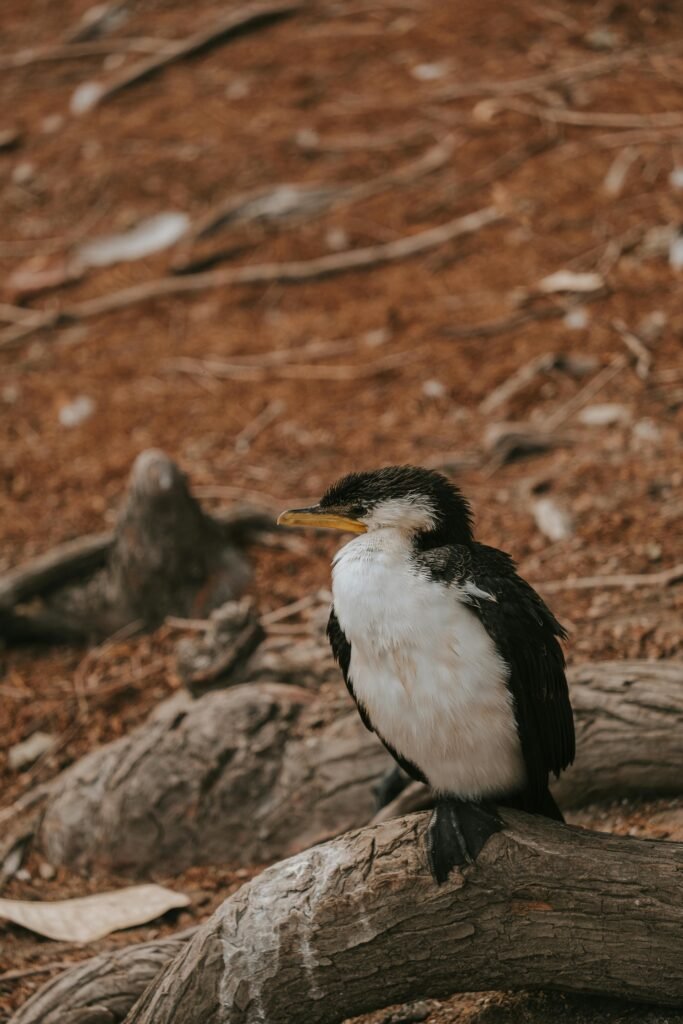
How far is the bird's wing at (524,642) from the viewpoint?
2674 mm

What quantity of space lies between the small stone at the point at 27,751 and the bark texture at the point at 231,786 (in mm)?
606

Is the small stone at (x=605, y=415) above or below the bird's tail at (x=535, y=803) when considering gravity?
below

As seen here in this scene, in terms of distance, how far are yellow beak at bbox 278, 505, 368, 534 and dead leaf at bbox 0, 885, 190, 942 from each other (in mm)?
1352

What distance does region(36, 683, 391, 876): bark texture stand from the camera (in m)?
3.55

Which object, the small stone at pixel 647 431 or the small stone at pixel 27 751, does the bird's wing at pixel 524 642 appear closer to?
the small stone at pixel 27 751

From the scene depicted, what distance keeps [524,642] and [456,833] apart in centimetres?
48

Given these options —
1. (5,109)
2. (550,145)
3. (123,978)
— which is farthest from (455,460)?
(5,109)

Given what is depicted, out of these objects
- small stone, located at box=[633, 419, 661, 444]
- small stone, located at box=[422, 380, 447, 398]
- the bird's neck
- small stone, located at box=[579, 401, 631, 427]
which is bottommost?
small stone, located at box=[579, 401, 631, 427]

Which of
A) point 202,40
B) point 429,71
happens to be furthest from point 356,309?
point 202,40

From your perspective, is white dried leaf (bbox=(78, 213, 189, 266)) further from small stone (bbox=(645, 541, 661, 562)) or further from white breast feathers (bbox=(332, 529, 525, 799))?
white breast feathers (bbox=(332, 529, 525, 799))

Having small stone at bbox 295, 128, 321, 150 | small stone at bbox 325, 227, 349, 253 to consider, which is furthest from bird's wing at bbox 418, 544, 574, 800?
small stone at bbox 295, 128, 321, 150

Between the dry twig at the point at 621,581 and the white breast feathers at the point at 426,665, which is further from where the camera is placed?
the dry twig at the point at 621,581

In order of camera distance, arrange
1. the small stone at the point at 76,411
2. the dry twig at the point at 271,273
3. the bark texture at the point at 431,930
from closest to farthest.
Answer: the bark texture at the point at 431,930, the small stone at the point at 76,411, the dry twig at the point at 271,273

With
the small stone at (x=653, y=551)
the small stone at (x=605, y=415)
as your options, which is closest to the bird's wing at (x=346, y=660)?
the small stone at (x=653, y=551)
